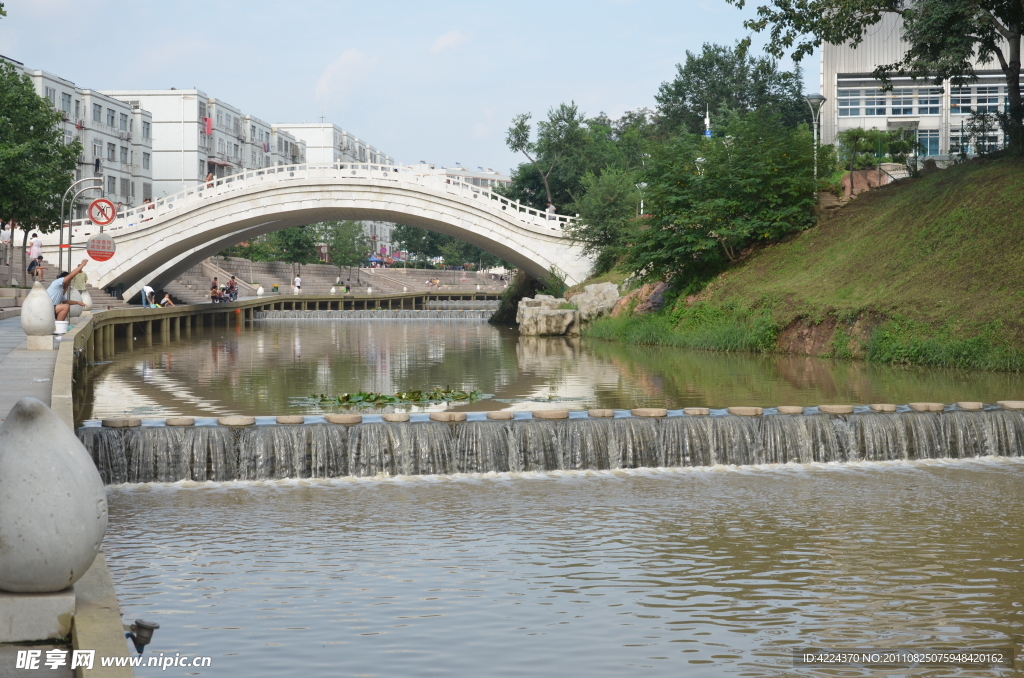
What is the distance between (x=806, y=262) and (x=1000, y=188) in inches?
201

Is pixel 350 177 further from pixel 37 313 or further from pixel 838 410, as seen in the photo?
pixel 838 410

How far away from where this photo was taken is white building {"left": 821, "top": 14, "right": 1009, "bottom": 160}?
171 ft

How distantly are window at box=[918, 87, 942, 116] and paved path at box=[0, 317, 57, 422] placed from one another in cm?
4472

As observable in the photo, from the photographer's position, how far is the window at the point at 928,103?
52625 mm

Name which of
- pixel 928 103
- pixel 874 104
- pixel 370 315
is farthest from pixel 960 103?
pixel 370 315

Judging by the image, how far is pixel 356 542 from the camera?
8.82 meters

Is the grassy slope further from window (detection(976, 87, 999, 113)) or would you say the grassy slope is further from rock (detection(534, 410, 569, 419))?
window (detection(976, 87, 999, 113))

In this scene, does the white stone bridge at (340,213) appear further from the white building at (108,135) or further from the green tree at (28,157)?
the white building at (108,135)

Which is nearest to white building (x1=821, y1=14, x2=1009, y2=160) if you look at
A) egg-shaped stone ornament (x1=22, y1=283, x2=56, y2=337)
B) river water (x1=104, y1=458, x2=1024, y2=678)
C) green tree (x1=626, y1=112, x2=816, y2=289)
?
green tree (x1=626, y1=112, x2=816, y2=289)

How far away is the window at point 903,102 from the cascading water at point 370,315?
71.8 feet

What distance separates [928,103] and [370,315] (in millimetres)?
→ 28646

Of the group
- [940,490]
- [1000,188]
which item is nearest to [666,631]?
[940,490]

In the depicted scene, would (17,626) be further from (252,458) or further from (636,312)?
(636,312)

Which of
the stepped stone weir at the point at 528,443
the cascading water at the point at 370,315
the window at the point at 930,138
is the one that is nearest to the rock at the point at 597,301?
the cascading water at the point at 370,315
